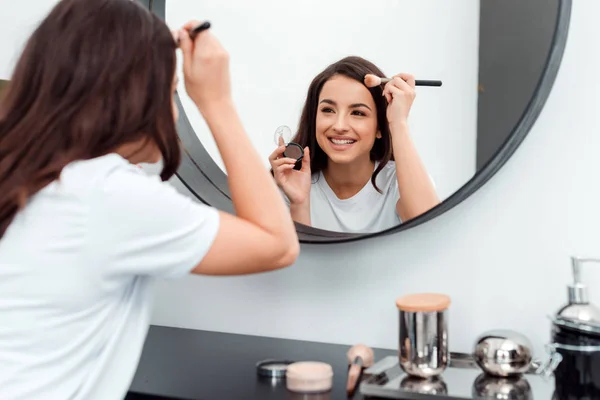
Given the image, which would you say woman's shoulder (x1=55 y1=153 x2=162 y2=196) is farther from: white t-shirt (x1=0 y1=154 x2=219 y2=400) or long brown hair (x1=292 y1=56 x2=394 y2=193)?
long brown hair (x1=292 y1=56 x2=394 y2=193)

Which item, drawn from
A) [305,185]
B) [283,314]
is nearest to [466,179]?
[305,185]

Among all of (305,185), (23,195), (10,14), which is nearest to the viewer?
(23,195)

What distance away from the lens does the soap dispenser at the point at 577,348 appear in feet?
2.71

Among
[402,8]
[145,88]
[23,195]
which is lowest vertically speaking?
[23,195]

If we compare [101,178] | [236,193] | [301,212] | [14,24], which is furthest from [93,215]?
[14,24]

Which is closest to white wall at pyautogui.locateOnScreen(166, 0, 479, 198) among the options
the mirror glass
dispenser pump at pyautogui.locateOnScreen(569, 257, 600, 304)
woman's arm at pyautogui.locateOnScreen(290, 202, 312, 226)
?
the mirror glass

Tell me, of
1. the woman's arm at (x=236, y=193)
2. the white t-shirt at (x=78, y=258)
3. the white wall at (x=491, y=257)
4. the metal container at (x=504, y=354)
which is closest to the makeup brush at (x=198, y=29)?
the woman's arm at (x=236, y=193)

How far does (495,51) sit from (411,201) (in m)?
0.24

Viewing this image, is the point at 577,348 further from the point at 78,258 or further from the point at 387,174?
the point at 78,258

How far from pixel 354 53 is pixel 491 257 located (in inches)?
14.1

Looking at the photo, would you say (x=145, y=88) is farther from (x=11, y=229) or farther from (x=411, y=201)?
(x=411, y=201)

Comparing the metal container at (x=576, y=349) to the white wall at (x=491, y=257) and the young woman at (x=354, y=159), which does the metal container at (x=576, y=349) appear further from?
the young woman at (x=354, y=159)

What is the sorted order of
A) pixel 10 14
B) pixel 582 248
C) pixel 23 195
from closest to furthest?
pixel 23 195 < pixel 582 248 < pixel 10 14

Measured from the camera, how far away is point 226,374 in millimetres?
1006
